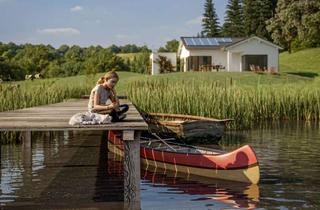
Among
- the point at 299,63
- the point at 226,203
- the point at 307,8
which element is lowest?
the point at 226,203

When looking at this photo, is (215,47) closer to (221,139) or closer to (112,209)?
(221,139)

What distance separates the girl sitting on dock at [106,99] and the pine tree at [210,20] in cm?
8225

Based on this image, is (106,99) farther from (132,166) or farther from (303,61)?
(303,61)

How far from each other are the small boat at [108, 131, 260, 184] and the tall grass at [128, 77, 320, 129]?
7449mm

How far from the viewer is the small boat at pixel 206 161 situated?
476 inches

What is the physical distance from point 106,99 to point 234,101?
13.2m

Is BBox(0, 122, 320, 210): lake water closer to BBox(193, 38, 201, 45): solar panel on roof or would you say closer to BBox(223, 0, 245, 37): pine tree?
BBox(193, 38, 201, 45): solar panel on roof

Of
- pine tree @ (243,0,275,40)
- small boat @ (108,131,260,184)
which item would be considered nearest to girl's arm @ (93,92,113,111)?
small boat @ (108,131,260,184)

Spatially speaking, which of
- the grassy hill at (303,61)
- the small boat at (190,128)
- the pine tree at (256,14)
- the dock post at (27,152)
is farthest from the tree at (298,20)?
the dock post at (27,152)

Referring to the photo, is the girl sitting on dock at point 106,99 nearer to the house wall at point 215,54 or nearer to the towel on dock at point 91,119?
the towel on dock at point 91,119

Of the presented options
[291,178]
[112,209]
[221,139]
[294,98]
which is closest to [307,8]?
[294,98]

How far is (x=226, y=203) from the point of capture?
1080cm

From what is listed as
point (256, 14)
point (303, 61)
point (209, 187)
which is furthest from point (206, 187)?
point (256, 14)

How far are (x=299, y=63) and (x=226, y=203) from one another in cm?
5743
